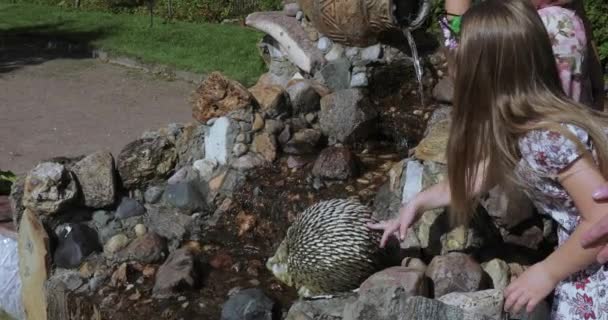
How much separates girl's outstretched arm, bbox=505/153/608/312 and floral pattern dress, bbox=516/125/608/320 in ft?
0.12

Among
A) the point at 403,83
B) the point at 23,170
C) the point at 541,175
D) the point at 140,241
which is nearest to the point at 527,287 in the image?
the point at 541,175

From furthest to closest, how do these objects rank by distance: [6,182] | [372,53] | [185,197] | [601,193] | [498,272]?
1. [6,182]
2. [372,53]
3. [185,197]
4. [498,272]
5. [601,193]

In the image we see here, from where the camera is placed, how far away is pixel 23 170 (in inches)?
297

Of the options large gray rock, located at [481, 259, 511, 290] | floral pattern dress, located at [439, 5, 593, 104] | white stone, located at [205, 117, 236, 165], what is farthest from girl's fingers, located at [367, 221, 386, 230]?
white stone, located at [205, 117, 236, 165]

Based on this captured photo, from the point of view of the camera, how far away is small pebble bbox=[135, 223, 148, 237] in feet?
16.1

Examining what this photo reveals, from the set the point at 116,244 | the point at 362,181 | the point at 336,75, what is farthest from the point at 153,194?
the point at 336,75

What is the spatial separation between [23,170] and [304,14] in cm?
279

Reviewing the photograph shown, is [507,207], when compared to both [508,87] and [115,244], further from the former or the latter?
[115,244]

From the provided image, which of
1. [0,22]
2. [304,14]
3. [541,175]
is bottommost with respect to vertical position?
[0,22]

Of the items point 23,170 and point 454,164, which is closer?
point 454,164

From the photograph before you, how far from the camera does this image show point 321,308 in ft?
11.6

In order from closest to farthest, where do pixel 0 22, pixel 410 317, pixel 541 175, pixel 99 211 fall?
pixel 541 175 → pixel 410 317 → pixel 99 211 → pixel 0 22

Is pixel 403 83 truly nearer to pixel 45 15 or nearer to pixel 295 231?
pixel 295 231

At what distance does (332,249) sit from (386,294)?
0.80 meters
